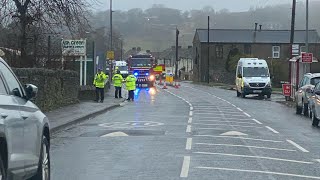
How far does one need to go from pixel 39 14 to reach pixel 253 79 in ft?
71.6

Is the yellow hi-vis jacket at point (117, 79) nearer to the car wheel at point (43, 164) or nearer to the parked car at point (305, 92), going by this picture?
the parked car at point (305, 92)

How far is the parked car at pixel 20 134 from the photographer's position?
668cm

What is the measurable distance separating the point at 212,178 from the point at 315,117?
37.8ft

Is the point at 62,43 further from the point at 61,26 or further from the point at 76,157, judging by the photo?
the point at 76,157

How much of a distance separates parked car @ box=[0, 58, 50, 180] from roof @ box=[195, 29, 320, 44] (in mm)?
87125

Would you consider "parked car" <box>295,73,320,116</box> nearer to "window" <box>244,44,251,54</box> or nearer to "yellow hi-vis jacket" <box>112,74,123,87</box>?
"yellow hi-vis jacket" <box>112,74,123,87</box>

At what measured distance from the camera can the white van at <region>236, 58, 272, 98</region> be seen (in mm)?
43781

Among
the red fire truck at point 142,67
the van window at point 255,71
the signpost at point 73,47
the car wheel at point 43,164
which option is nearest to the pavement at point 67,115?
the signpost at point 73,47

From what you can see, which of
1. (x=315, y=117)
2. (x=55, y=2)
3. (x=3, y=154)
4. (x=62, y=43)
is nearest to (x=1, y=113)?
(x=3, y=154)

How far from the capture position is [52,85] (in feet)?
84.5

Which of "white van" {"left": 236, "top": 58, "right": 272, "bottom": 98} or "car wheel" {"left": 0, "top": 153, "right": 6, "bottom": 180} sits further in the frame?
"white van" {"left": 236, "top": 58, "right": 272, "bottom": 98}

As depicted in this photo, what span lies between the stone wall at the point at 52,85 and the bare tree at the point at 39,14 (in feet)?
6.34

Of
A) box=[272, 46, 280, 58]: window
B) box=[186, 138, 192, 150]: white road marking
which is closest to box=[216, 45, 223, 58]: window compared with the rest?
box=[272, 46, 280, 58]: window

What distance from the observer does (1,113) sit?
6613 mm
